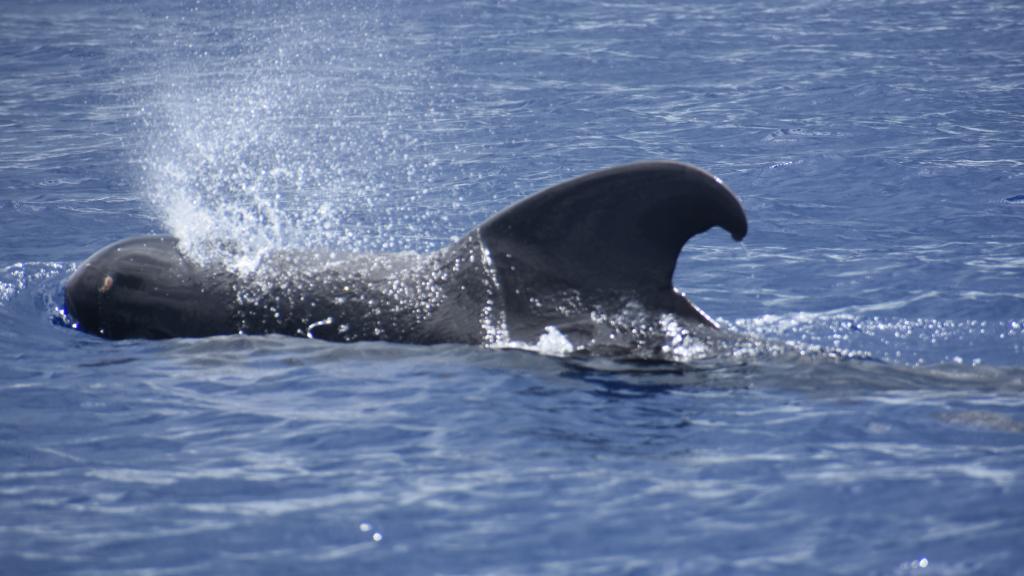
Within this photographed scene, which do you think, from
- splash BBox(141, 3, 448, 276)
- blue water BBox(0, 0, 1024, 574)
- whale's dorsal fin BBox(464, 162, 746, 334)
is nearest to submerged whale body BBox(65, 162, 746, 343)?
whale's dorsal fin BBox(464, 162, 746, 334)

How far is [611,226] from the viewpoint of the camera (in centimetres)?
927

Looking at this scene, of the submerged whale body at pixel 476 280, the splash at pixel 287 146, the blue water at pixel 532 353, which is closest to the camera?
the blue water at pixel 532 353

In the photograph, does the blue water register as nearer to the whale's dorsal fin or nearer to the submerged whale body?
the submerged whale body

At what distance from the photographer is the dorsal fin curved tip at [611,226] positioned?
29.5 feet

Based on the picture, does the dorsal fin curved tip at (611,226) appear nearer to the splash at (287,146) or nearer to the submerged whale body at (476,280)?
the submerged whale body at (476,280)

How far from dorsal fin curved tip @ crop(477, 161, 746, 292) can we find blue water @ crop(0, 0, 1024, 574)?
70 centimetres

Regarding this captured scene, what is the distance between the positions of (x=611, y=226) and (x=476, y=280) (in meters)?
1.16

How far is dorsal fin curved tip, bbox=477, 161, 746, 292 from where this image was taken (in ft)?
29.5

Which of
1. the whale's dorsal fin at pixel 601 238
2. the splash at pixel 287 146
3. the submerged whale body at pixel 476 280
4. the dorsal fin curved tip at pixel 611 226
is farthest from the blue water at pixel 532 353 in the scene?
the dorsal fin curved tip at pixel 611 226

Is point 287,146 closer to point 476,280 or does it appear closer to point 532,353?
point 476,280

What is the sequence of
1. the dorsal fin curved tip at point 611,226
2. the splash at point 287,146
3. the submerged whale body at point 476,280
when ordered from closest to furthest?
the dorsal fin curved tip at point 611,226 → the submerged whale body at point 476,280 → the splash at point 287,146

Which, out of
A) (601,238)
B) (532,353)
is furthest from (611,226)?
(532,353)

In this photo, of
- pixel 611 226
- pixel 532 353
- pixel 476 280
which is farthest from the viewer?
pixel 476 280

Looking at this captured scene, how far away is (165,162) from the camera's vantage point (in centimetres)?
1831
